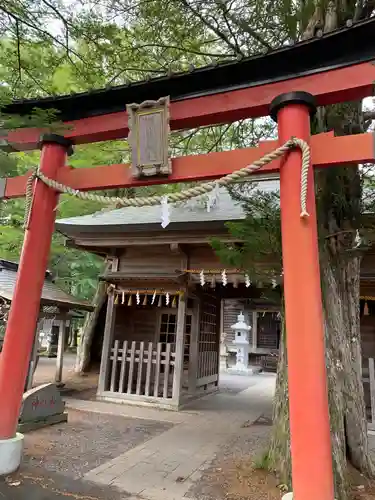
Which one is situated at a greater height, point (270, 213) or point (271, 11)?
point (271, 11)

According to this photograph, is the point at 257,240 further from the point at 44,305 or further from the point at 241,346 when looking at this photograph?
the point at 241,346

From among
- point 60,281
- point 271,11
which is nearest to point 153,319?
point 271,11

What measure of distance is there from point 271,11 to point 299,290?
4165 millimetres

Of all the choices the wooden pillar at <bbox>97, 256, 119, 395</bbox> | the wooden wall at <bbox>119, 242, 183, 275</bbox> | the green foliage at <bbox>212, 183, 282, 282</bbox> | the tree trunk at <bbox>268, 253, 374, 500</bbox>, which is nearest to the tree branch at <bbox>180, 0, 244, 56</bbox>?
the green foliage at <bbox>212, 183, 282, 282</bbox>

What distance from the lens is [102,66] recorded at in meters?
6.32

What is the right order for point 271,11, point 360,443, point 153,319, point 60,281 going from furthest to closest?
point 60,281
point 153,319
point 271,11
point 360,443

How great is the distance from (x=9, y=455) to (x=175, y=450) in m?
2.17

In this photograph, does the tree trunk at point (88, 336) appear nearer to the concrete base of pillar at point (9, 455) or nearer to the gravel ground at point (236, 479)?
the gravel ground at point (236, 479)

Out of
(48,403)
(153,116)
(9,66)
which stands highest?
(9,66)

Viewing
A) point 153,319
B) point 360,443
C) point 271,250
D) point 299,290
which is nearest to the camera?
point 299,290

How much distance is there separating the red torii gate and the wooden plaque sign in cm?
15

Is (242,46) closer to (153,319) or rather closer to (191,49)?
(191,49)

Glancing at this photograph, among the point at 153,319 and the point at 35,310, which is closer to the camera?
→ the point at 35,310

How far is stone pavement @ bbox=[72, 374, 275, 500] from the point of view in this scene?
3920 mm
